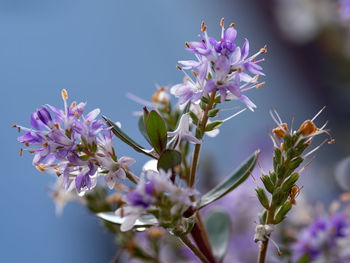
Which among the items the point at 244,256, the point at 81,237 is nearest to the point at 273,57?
the point at 81,237

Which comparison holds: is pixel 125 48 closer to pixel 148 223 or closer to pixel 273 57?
pixel 273 57

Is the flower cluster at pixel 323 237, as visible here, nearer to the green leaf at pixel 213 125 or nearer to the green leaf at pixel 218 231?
the green leaf at pixel 218 231

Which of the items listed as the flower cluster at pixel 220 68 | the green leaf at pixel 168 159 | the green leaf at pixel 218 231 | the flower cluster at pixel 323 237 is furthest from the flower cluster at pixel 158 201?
the flower cluster at pixel 323 237

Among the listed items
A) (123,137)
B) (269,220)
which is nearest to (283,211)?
(269,220)

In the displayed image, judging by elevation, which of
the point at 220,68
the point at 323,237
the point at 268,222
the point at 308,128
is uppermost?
the point at 220,68

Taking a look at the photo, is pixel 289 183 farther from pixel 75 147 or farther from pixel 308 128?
pixel 75 147
